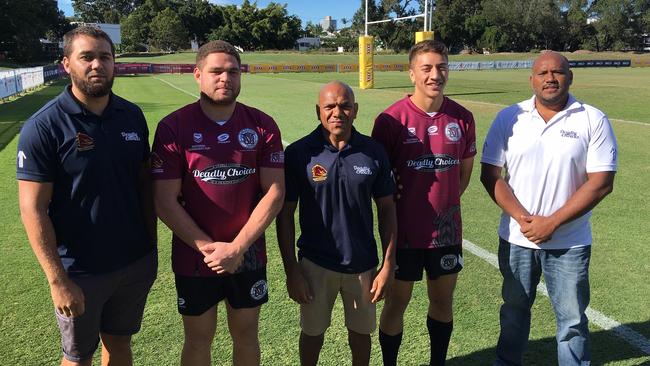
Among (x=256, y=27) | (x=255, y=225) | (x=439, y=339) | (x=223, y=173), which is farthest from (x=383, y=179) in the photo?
(x=256, y=27)

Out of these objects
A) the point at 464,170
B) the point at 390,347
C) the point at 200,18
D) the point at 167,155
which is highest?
the point at 200,18

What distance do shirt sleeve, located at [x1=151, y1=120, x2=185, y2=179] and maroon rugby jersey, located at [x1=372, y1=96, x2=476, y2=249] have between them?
1277 mm

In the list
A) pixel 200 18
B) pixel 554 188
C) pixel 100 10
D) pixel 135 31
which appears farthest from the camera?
pixel 100 10

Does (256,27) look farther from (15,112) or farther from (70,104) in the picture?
(70,104)

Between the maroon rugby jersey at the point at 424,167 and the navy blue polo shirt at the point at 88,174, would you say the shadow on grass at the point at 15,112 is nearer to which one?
the navy blue polo shirt at the point at 88,174

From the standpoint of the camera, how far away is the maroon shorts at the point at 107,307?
2.66 metres

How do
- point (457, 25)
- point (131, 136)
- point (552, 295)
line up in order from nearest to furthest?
1. point (131, 136)
2. point (552, 295)
3. point (457, 25)

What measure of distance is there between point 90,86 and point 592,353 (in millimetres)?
3620

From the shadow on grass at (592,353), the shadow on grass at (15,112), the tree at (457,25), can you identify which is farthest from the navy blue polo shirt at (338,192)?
the tree at (457,25)

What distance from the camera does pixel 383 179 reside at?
291cm

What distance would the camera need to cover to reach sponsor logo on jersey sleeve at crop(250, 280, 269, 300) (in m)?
2.85

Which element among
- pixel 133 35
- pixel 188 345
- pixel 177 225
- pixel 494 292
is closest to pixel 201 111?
pixel 177 225

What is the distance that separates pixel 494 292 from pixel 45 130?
147 inches

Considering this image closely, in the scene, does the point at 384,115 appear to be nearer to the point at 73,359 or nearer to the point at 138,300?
the point at 138,300
